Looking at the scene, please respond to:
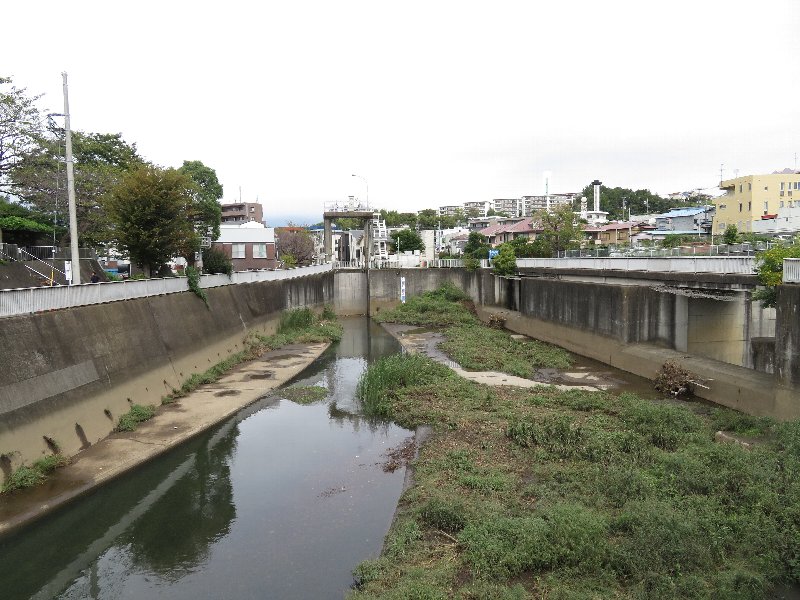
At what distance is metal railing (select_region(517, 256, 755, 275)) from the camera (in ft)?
67.3

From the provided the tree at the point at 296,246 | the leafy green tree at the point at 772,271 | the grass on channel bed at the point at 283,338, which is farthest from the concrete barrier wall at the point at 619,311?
the tree at the point at 296,246

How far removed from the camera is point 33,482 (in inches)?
510

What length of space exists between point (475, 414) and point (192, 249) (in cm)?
1830

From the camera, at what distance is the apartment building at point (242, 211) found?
110m

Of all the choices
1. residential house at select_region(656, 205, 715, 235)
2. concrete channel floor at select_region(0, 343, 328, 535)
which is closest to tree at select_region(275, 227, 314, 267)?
residential house at select_region(656, 205, 715, 235)

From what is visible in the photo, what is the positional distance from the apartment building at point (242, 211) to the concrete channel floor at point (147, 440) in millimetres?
86461

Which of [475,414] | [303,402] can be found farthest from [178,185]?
[475,414]

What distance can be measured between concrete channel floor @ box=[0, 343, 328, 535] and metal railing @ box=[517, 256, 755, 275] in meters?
17.8

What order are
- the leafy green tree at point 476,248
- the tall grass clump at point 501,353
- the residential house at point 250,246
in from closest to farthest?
the tall grass clump at point 501,353
the residential house at point 250,246
the leafy green tree at point 476,248

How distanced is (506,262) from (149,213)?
2662 cm

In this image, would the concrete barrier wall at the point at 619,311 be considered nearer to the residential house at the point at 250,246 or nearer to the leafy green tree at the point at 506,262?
the leafy green tree at the point at 506,262

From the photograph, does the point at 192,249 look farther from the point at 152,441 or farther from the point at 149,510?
the point at 149,510

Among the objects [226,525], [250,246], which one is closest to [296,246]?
[250,246]

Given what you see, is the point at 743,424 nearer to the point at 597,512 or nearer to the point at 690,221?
the point at 597,512
